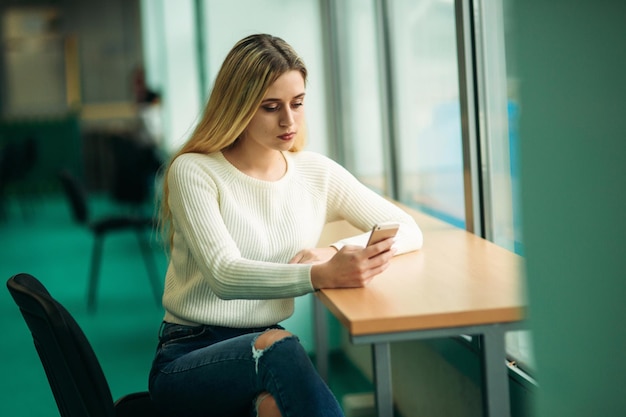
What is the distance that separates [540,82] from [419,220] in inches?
63.1

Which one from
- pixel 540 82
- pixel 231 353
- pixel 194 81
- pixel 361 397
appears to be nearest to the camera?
pixel 540 82

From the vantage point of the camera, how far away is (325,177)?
2.07m

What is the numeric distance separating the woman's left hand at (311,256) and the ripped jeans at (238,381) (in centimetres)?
29

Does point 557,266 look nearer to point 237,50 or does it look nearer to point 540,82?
point 540,82

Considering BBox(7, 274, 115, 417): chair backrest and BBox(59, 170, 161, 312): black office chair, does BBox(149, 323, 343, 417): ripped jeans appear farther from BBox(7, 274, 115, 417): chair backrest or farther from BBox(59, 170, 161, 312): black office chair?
BBox(59, 170, 161, 312): black office chair

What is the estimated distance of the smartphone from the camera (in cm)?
168

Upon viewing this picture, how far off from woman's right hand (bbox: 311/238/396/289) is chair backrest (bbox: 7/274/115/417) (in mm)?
475

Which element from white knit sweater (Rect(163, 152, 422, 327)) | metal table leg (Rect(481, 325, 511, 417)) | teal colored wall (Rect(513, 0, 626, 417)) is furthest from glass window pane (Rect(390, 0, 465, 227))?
teal colored wall (Rect(513, 0, 626, 417))

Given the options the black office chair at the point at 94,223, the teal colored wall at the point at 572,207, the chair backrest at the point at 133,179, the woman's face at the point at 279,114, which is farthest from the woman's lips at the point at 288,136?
the chair backrest at the point at 133,179

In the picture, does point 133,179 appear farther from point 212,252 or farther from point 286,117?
point 212,252

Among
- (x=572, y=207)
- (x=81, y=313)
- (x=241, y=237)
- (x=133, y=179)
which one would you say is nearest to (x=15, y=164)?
(x=133, y=179)

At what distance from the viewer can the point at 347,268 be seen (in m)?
1.65

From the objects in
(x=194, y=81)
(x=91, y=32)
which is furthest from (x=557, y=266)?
(x=91, y=32)

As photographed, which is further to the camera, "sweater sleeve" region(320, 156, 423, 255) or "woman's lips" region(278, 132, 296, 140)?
"sweater sleeve" region(320, 156, 423, 255)
